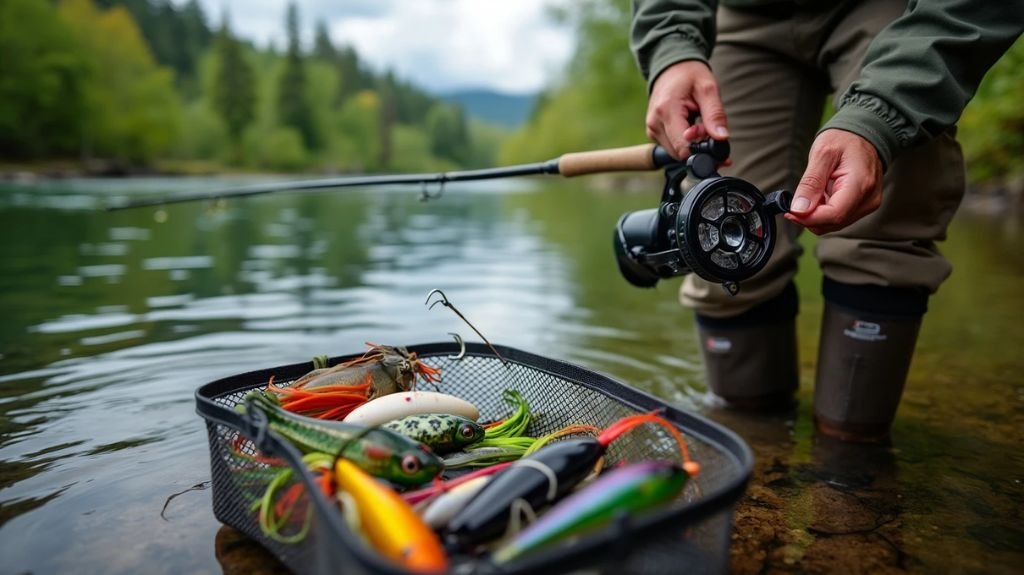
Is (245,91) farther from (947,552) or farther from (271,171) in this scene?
(947,552)

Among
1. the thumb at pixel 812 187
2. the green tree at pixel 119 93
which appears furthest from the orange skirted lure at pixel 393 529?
the green tree at pixel 119 93

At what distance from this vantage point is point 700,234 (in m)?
2.00

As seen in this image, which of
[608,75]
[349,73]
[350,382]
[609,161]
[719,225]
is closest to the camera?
[719,225]

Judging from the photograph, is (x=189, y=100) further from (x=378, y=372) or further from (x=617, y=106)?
(x=378, y=372)

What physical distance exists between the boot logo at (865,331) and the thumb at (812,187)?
764mm

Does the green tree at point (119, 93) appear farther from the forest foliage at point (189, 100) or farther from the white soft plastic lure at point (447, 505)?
the white soft plastic lure at point (447, 505)

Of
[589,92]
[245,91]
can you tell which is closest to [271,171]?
[245,91]

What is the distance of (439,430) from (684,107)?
1264mm

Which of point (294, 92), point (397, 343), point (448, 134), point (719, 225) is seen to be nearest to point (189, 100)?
point (294, 92)

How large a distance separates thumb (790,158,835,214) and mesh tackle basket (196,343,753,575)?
0.62 metres

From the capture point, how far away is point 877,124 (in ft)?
6.61

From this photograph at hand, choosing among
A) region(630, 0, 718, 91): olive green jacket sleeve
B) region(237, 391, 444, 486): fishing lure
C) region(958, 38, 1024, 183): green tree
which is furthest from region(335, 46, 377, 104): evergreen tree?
region(237, 391, 444, 486): fishing lure

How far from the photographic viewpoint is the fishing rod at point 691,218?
6.55 ft

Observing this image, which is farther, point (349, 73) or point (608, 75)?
point (349, 73)
